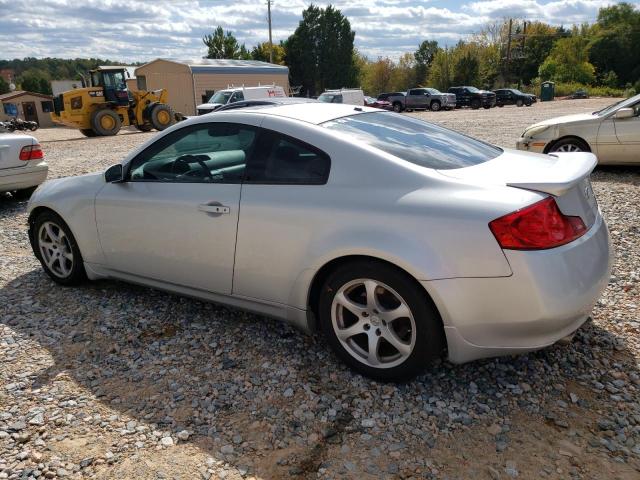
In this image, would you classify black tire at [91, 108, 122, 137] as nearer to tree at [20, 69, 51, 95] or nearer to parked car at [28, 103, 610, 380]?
parked car at [28, 103, 610, 380]

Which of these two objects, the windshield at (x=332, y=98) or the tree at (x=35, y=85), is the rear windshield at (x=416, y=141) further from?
the tree at (x=35, y=85)

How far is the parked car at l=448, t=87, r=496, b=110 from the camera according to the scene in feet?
135

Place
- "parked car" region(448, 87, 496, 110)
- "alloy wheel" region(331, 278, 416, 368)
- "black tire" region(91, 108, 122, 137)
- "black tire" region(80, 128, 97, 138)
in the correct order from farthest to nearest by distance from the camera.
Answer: "parked car" region(448, 87, 496, 110), "black tire" region(80, 128, 97, 138), "black tire" region(91, 108, 122, 137), "alloy wheel" region(331, 278, 416, 368)

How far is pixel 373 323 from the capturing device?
2953 mm

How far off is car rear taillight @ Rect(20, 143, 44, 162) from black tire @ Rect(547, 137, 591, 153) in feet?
25.6

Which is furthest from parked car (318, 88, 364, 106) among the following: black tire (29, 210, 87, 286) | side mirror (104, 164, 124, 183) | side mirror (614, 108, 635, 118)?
side mirror (104, 164, 124, 183)

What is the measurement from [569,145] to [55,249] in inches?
296

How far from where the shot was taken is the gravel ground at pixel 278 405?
8.07 feet

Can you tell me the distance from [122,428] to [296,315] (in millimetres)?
1111

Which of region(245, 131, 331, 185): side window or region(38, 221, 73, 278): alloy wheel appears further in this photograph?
region(38, 221, 73, 278): alloy wheel

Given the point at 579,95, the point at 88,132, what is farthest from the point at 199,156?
the point at 579,95

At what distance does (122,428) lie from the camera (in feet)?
9.02

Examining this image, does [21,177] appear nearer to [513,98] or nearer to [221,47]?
[513,98]

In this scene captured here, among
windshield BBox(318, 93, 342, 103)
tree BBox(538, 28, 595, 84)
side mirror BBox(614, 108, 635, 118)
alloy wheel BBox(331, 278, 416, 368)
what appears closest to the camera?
alloy wheel BBox(331, 278, 416, 368)
